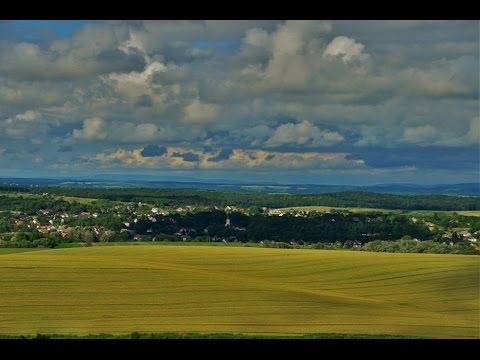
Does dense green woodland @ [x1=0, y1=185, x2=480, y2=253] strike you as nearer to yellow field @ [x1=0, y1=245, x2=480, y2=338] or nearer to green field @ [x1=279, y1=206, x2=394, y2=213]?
green field @ [x1=279, y1=206, x2=394, y2=213]

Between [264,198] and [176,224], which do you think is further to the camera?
[264,198]

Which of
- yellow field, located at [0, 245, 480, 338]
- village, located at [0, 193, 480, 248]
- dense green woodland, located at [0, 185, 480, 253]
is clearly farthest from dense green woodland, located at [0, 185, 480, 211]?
yellow field, located at [0, 245, 480, 338]

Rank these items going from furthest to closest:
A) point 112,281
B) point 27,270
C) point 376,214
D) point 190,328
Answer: point 376,214, point 27,270, point 112,281, point 190,328

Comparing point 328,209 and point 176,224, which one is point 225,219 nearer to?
point 176,224

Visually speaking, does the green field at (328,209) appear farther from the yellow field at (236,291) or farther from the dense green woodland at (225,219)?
the yellow field at (236,291)

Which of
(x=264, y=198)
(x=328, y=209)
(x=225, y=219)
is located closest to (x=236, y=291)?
(x=225, y=219)
